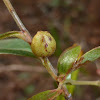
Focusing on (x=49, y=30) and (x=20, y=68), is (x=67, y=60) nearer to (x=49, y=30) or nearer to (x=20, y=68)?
(x=20, y=68)

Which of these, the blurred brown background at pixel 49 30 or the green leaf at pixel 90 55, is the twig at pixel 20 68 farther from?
the green leaf at pixel 90 55

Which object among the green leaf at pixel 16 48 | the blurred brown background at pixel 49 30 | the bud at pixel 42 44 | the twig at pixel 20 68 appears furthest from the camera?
the blurred brown background at pixel 49 30

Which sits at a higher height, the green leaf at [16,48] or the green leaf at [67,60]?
the green leaf at [16,48]

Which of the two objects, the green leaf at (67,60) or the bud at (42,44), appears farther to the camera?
the green leaf at (67,60)

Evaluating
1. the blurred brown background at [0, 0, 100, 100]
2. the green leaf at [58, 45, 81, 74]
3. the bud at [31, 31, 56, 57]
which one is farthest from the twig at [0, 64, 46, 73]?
the bud at [31, 31, 56, 57]

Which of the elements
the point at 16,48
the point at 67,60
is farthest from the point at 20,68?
the point at 67,60

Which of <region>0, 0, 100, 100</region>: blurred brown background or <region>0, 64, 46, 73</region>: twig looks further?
<region>0, 0, 100, 100</region>: blurred brown background

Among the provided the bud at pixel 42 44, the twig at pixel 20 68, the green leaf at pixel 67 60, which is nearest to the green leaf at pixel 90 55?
the green leaf at pixel 67 60

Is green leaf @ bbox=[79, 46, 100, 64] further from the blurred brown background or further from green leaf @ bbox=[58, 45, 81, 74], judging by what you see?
the blurred brown background

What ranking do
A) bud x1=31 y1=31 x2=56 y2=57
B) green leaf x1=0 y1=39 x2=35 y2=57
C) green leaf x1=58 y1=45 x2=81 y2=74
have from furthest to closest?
green leaf x1=0 y1=39 x2=35 y2=57 → green leaf x1=58 y1=45 x2=81 y2=74 → bud x1=31 y1=31 x2=56 y2=57
